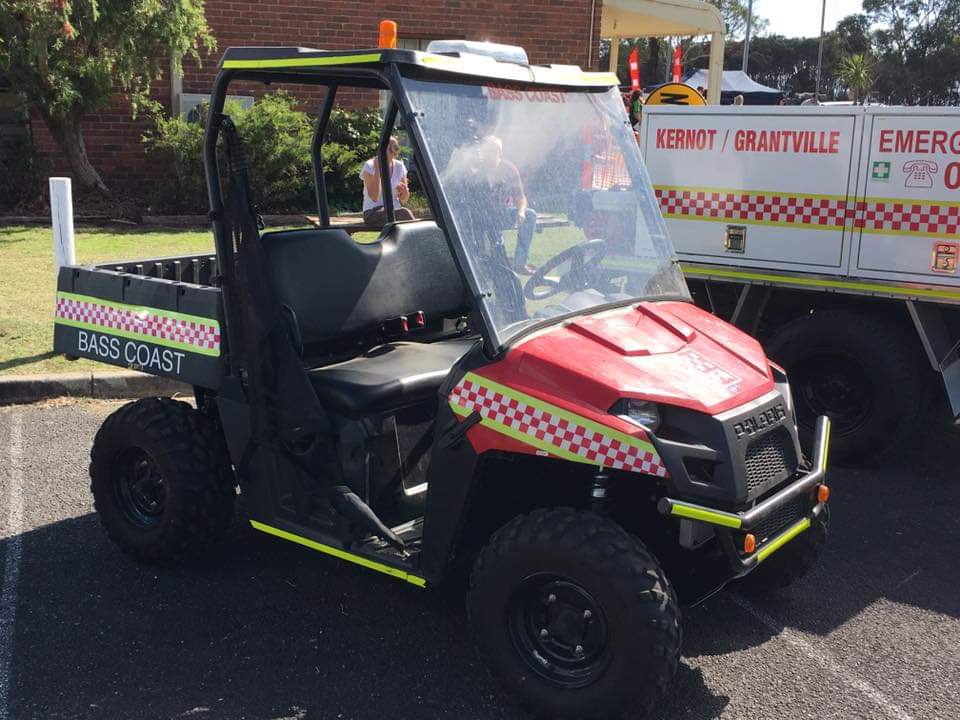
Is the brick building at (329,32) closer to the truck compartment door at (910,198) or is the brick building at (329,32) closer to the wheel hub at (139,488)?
the truck compartment door at (910,198)

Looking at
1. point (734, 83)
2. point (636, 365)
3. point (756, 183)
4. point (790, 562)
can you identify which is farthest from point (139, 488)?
point (734, 83)

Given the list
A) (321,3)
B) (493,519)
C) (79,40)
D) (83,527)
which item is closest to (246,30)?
(321,3)

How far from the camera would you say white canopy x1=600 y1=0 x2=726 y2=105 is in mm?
16312

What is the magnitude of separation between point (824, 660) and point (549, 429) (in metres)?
1.44

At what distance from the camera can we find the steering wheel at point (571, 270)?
3.44m

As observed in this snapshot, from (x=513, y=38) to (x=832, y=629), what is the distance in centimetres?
1350

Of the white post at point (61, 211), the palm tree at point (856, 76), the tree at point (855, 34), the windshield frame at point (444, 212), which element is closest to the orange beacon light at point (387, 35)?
the windshield frame at point (444, 212)

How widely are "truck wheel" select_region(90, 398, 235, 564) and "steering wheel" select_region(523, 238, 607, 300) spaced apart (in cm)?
154

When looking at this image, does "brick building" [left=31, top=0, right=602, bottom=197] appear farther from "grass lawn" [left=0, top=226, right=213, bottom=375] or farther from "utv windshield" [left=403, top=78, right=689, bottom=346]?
"utv windshield" [left=403, top=78, right=689, bottom=346]

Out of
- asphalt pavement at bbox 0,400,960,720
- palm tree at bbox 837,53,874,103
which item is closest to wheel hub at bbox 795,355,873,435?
asphalt pavement at bbox 0,400,960,720

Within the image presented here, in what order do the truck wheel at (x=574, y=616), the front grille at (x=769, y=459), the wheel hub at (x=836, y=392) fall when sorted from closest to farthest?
the truck wheel at (x=574, y=616)
the front grille at (x=769, y=459)
the wheel hub at (x=836, y=392)

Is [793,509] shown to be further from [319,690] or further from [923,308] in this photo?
[923,308]

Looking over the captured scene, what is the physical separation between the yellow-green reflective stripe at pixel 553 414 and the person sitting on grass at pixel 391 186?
1775 millimetres

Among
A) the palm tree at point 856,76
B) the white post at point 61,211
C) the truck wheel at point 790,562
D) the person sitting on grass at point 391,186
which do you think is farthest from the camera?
the palm tree at point 856,76
